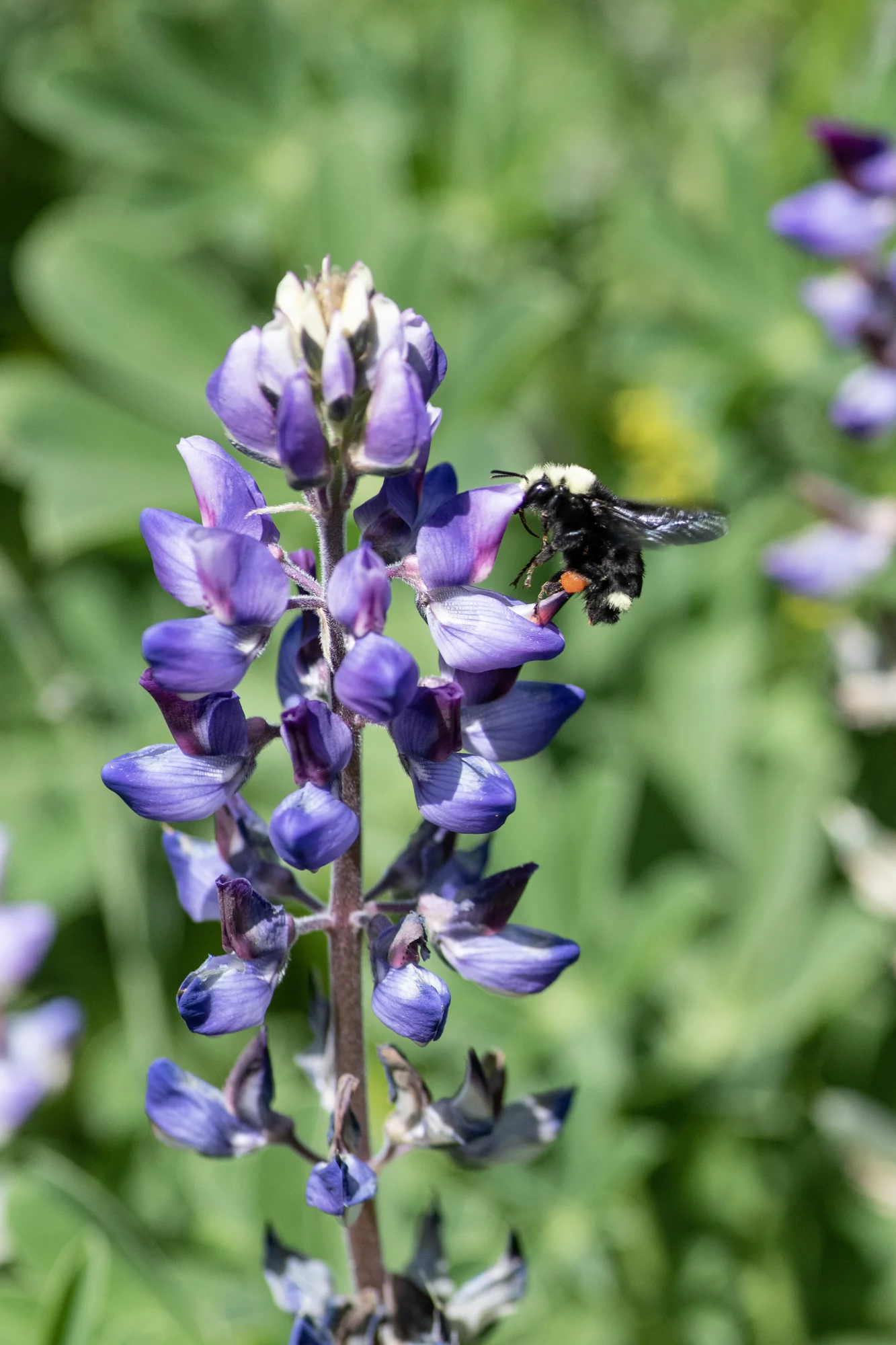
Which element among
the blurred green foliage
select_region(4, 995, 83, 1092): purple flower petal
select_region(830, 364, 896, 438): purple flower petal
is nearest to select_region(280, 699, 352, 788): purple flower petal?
the blurred green foliage

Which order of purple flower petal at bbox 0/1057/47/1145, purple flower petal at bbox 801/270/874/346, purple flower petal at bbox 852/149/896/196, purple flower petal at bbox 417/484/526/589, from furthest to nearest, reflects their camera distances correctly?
1. purple flower petal at bbox 801/270/874/346
2. purple flower petal at bbox 852/149/896/196
3. purple flower petal at bbox 0/1057/47/1145
4. purple flower petal at bbox 417/484/526/589

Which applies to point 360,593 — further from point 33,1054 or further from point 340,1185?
point 33,1054

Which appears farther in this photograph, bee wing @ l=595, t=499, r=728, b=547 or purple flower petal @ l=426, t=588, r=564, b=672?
bee wing @ l=595, t=499, r=728, b=547

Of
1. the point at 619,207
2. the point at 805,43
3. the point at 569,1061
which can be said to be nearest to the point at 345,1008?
the point at 569,1061

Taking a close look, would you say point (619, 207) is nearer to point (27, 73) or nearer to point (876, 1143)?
point (27, 73)

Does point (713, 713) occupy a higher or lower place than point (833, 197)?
lower

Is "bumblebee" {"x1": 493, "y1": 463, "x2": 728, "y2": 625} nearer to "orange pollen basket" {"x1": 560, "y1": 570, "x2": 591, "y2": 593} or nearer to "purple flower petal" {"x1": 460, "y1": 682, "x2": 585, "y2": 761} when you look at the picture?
"orange pollen basket" {"x1": 560, "y1": 570, "x2": 591, "y2": 593}

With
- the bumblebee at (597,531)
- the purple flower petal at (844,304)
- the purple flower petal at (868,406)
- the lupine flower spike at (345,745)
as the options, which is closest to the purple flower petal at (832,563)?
the purple flower petal at (868,406)
